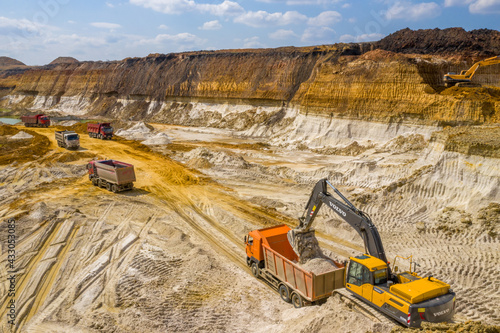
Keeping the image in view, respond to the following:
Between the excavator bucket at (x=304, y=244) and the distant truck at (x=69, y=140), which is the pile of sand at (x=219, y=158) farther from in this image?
the excavator bucket at (x=304, y=244)

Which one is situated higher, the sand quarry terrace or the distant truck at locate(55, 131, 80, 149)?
the distant truck at locate(55, 131, 80, 149)

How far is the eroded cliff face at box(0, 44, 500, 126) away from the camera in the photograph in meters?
29.0

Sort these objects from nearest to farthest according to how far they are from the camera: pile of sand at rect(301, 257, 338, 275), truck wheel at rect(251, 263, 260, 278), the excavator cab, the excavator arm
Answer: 1. the excavator cab
2. the excavator arm
3. pile of sand at rect(301, 257, 338, 275)
4. truck wheel at rect(251, 263, 260, 278)

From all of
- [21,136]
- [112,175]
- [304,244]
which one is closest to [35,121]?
[21,136]

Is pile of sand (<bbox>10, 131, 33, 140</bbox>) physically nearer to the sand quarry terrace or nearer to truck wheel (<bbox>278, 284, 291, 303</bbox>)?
the sand quarry terrace

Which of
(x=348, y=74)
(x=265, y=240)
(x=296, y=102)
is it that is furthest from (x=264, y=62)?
(x=265, y=240)

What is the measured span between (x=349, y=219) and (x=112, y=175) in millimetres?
16009

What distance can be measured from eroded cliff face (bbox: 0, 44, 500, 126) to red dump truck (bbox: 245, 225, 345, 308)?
68.5 feet

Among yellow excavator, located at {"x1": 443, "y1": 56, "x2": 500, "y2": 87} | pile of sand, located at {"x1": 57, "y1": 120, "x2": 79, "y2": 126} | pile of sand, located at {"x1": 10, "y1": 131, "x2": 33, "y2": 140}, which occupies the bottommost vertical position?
pile of sand, located at {"x1": 10, "y1": 131, "x2": 33, "y2": 140}

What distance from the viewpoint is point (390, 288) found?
26.2 feet

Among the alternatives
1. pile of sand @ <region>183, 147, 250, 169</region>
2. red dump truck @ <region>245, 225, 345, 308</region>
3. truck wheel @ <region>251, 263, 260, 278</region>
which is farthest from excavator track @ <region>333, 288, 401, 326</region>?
pile of sand @ <region>183, 147, 250, 169</region>

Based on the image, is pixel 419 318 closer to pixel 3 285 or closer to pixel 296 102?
pixel 3 285

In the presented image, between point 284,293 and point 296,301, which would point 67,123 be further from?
point 296,301

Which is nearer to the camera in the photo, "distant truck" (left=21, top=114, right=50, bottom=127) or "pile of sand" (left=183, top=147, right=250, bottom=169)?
"pile of sand" (left=183, top=147, right=250, bottom=169)
